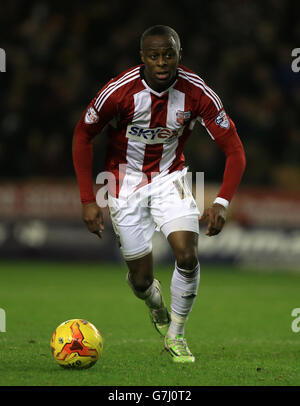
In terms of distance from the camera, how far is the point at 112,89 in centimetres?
541

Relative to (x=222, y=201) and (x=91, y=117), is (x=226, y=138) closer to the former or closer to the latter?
(x=222, y=201)

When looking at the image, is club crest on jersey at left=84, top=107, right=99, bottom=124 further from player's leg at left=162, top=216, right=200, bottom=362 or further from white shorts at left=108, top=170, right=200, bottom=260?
player's leg at left=162, top=216, right=200, bottom=362

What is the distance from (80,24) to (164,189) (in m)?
12.3

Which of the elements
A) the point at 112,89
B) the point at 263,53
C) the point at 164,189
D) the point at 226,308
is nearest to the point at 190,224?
the point at 164,189

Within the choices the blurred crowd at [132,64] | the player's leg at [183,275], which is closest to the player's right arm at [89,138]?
the player's leg at [183,275]

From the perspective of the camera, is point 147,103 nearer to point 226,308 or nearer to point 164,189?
point 164,189

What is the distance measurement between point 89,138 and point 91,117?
0.16 metres

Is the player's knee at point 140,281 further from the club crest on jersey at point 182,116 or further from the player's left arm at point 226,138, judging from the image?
the club crest on jersey at point 182,116

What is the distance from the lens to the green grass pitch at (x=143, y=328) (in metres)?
4.70

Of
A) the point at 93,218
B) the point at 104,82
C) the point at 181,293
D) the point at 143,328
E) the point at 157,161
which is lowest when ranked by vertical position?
the point at 143,328

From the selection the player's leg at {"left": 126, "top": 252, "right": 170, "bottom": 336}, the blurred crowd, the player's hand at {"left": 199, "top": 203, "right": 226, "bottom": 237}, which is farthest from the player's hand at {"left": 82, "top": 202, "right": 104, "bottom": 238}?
the blurred crowd

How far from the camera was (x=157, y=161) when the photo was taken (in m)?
5.71

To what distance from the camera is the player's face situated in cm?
518

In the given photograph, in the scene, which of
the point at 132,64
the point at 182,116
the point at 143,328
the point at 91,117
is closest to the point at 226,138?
the point at 182,116
